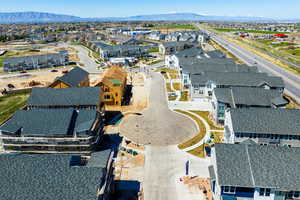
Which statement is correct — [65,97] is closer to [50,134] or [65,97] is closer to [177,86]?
[50,134]

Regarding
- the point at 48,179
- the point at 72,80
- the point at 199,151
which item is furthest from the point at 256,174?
the point at 72,80

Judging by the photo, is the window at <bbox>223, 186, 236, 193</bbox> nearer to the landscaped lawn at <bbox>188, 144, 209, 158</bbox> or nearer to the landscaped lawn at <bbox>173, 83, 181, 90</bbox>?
the landscaped lawn at <bbox>188, 144, 209, 158</bbox>

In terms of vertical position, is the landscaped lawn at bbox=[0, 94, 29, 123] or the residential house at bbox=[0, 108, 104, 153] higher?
the residential house at bbox=[0, 108, 104, 153]

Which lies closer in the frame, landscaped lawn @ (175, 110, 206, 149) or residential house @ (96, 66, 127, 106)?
landscaped lawn @ (175, 110, 206, 149)

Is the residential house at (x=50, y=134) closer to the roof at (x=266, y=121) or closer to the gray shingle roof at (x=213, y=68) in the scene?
the roof at (x=266, y=121)

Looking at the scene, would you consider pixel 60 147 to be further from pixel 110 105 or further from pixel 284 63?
pixel 284 63

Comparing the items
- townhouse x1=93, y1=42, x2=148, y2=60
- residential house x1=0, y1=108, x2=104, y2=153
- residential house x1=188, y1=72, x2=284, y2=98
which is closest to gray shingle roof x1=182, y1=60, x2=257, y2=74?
residential house x1=188, y1=72, x2=284, y2=98

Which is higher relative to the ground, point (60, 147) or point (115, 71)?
point (115, 71)

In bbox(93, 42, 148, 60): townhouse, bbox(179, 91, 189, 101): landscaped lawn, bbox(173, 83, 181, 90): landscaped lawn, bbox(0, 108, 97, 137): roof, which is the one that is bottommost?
bbox(179, 91, 189, 101): landscaped lawn

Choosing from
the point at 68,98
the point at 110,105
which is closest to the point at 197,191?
the point at 68,98
